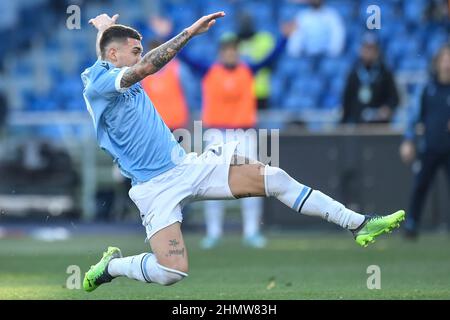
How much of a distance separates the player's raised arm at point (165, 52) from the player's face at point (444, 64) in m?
7.42

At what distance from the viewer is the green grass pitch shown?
410 inches

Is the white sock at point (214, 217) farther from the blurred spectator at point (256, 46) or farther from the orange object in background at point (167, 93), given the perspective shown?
the blurred spectator at point (256, 46)

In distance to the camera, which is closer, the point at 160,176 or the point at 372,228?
the point at 372,228

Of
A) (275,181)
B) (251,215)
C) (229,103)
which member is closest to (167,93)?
(229,103)

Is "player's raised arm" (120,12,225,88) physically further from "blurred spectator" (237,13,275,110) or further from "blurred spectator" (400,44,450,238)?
"blurred spectator" (237,13,275,110)

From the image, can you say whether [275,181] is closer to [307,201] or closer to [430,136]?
[307,201]

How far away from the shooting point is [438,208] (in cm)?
1780

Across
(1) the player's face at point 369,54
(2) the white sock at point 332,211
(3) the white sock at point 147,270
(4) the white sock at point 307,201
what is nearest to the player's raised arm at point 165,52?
(4) the white sock at point 307,201

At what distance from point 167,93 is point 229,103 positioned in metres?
1.37

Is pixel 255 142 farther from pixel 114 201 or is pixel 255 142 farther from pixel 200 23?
pixel 200 23

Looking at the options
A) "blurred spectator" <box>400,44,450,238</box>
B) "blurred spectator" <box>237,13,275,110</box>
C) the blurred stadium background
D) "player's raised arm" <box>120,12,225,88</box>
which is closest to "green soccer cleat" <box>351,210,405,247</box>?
"player's raised arm" <box>120,12,225,88</box>

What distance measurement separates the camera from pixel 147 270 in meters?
9.29

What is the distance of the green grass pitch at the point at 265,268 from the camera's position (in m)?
10.4

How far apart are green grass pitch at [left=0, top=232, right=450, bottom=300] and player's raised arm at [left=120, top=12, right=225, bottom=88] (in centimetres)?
216
